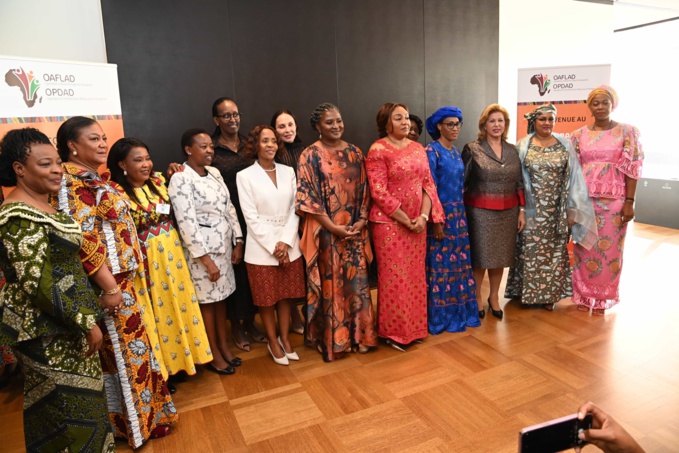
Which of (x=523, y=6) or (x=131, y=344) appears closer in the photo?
(x=131, y=344)

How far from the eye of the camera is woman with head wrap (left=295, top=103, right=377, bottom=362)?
9.84 ft

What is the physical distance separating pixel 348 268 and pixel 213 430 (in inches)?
50.1

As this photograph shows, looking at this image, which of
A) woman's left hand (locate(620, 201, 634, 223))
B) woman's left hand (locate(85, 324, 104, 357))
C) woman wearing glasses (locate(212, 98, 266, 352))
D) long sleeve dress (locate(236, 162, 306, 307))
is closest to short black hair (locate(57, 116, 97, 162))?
woman's left hand (locate(85, 324, 104, 357))

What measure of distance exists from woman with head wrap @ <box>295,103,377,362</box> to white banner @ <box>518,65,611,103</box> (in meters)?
2.82

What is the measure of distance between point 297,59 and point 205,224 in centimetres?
196

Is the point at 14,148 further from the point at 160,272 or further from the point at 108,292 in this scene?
the point at 160,272

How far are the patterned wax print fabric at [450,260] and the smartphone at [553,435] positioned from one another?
8.10 ft

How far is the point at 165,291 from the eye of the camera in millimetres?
2666

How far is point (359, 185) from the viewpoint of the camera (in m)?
3.15

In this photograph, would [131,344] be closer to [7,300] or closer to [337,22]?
[7,300]

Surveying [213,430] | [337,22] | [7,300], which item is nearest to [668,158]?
[337,22]

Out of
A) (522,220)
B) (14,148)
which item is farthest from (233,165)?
(522,220)

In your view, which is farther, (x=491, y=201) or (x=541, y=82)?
(x=541, y=82)

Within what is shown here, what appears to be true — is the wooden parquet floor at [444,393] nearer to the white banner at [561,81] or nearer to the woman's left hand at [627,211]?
the woman's left hand at [627,211]
